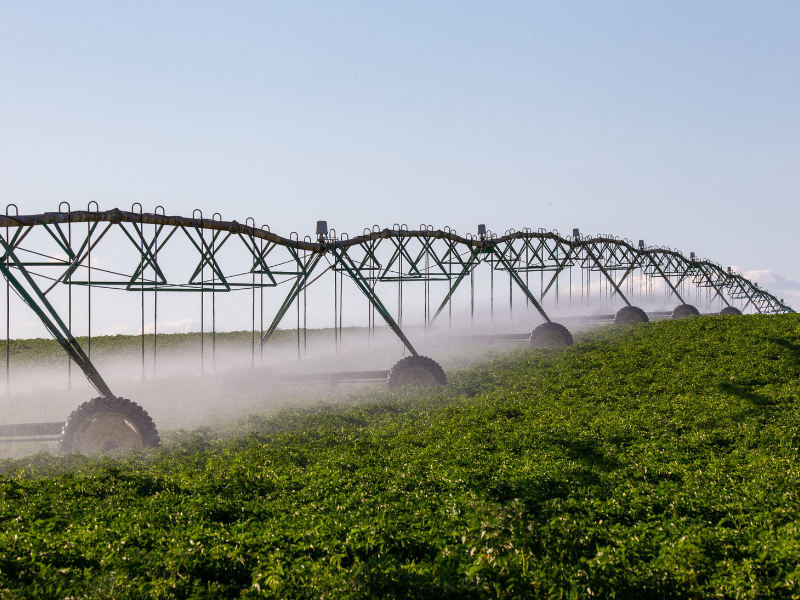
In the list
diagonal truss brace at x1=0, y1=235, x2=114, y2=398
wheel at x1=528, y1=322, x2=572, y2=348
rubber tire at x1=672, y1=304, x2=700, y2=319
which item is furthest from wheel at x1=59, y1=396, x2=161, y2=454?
rubber tire at x1=672, y1=304, x2=700, y2=319

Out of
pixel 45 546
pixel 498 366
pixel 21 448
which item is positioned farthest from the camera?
pixel 498 366

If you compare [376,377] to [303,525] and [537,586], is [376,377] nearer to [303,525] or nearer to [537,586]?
[303,525]

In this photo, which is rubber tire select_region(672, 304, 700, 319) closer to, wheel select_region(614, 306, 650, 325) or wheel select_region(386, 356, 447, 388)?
wheel select_region(614, 306, 650, 325)

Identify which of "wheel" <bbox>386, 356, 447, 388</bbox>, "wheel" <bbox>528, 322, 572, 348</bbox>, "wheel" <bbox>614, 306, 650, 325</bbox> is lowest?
"wheel" <bbox>386, 356, 447, 388</bbox>

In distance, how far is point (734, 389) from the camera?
17688mm

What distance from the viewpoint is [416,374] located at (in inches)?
820

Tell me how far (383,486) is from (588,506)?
10.4 ft

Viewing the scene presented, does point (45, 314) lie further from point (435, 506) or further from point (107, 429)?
point (435, 506)

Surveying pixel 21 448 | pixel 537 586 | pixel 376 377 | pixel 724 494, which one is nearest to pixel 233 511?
pixel 537 586

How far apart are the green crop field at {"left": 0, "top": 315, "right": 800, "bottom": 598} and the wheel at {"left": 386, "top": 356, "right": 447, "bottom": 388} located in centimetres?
346

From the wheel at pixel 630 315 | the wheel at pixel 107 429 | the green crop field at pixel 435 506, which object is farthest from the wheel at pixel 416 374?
the wheel at pixel 630 315

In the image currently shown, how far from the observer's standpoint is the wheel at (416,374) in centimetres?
2077

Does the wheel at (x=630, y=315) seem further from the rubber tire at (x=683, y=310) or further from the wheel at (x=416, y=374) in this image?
the wheel at (x=416, y=374)

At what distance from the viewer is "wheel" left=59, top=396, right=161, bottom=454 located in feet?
43.9
